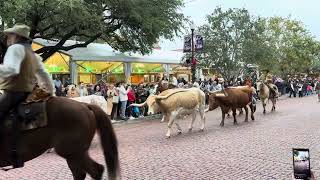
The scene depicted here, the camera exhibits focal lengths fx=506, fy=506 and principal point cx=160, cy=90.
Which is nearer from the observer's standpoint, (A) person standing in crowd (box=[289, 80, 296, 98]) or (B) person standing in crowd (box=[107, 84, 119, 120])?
(B) person standing in crowd (box=[107, 84, 119, 120])

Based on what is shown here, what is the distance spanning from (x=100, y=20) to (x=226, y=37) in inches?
515

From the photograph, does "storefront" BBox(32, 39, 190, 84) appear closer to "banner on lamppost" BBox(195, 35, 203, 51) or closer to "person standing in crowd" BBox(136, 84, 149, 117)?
"banner on lamppost" BBox(195, 35, 203, 51)

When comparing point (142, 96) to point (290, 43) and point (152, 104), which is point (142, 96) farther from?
point (290, 43)

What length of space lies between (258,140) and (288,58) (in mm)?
41078

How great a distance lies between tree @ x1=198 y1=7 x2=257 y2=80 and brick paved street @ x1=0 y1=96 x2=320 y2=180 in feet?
50.6

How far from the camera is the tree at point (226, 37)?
33500 mm

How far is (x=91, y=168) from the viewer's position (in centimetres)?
659

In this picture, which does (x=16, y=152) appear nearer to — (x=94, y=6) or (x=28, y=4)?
(x=28, y=4)

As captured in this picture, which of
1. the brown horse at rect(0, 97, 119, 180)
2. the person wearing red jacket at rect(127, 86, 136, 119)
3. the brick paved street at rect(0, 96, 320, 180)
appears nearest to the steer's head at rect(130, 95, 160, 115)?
the brick paved street at rect(0, 96, 320, 180)

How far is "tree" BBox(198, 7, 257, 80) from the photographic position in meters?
33.5

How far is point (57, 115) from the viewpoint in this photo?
6.39 m

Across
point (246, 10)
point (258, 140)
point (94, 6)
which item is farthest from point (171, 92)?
point (246, 10)

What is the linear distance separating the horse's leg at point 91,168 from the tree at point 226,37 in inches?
1074
